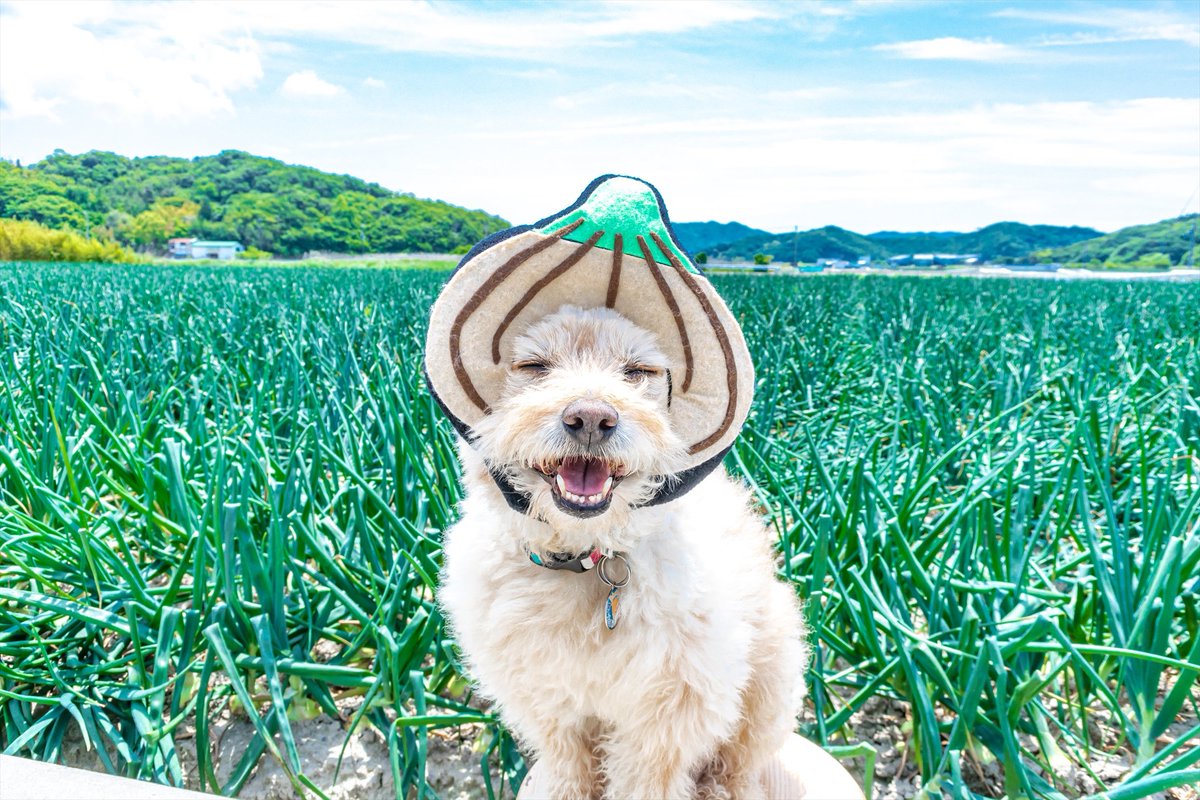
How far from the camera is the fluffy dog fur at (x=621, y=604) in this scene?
3.75 feet

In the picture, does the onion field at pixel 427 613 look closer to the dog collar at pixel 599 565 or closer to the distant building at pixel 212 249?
the dog collar at pixel 599 565

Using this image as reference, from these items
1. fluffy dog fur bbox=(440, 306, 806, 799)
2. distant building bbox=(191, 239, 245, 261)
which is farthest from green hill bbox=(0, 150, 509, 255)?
fluffy dog fur bbox=(440, 306, 806, 799)

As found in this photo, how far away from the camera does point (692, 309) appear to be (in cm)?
120

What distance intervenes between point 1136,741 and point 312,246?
87053 millimetres

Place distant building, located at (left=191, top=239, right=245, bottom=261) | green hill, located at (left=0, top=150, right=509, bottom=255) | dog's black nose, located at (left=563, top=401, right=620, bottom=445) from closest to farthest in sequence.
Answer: dog's black nose, located at (left=563, top=401, right=620, bottom=445) < green hill, located at (left=0, top=150, right=509, bottom=255) < distant building, located at (left=191, top=239, right=245, bottom=261)

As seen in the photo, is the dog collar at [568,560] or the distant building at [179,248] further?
the distant building at [179,248]

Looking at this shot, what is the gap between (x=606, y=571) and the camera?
1252 millimetres

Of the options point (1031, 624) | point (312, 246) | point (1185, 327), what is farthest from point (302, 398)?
point (312, 246)

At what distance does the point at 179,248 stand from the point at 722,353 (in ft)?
286

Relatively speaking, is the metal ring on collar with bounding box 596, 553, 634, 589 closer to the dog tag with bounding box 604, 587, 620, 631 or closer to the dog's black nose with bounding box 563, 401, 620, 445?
the dog tag with bounding box 604, 587, 620, 631

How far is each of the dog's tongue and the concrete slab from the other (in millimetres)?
703

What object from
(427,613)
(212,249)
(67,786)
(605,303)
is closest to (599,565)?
(605,303)

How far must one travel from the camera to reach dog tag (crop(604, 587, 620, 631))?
4.04ft

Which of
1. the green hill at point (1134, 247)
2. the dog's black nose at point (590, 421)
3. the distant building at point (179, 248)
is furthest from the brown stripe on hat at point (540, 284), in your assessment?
the green hill at point (1134, 247)
